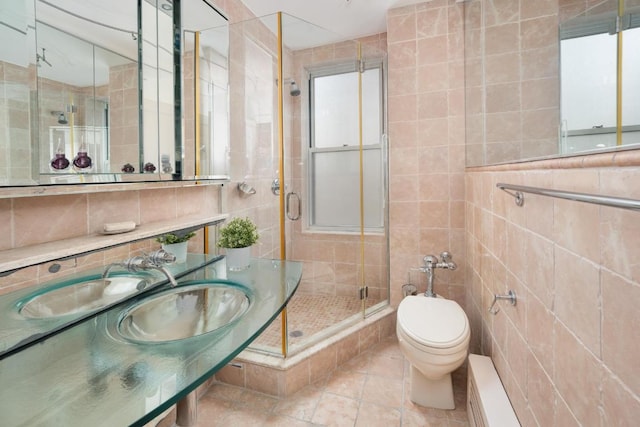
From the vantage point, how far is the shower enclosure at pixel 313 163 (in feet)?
6.53

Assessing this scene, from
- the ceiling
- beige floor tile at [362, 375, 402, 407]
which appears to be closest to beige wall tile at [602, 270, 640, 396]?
beige floor tile at [362, 375, 402, 407]

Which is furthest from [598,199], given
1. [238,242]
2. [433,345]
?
[238,242]

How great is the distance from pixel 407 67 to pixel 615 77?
1619 mm

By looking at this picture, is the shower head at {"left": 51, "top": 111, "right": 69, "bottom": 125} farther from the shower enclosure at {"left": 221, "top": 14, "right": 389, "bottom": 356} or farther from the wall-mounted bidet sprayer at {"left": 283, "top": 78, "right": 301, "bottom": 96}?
the wall-mounted bidet sprayer at {"left": 283, "top": 78, "right": 301, "bottom": 96}

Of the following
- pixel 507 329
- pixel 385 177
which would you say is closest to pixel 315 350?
pixel 507 329

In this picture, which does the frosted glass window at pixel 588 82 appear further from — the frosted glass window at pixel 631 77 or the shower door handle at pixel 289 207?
the shower door handle at pixel 289 207

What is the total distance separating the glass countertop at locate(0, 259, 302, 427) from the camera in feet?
1.72

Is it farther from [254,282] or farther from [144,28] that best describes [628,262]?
[144,28]

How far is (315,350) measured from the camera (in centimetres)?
190

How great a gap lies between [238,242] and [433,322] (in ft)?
3.79

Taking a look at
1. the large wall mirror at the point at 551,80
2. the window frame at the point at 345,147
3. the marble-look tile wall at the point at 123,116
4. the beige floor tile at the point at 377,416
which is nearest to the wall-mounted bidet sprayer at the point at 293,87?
the window frame at the point at 345,147

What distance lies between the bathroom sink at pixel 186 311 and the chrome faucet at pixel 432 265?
1547 mm

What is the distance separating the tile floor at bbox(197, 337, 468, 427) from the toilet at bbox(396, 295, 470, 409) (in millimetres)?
85

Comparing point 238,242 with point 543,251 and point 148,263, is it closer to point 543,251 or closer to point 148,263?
point 148,263
